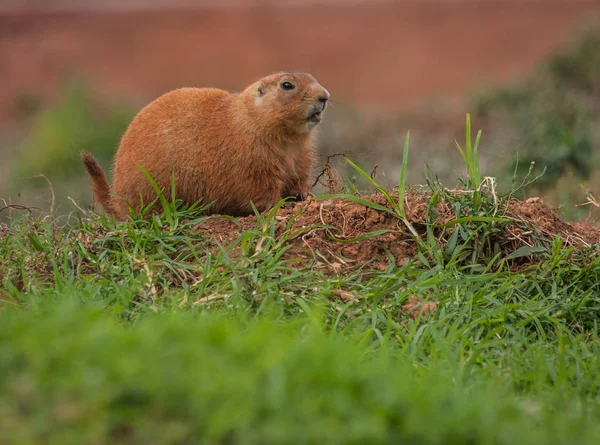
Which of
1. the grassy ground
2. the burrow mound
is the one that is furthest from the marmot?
the burrow mound

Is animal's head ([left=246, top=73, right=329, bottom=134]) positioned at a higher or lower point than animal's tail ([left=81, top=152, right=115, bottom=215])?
higher

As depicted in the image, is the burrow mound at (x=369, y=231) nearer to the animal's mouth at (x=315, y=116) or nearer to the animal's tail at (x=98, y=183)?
the animal's mouth at (x=315, y=116)

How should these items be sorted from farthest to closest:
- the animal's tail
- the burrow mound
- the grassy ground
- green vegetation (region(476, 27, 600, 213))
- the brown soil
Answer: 1. the brown soil
2. green vegetation (region(476, 27, 600, 213))
3. the animal's tail
4. the burrow mound
5. the grassy ground

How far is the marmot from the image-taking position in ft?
17.1

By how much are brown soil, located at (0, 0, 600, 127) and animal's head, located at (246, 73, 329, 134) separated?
1808cm

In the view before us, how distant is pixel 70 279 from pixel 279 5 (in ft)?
85.3

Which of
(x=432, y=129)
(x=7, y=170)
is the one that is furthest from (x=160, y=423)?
(x=7, y=170)

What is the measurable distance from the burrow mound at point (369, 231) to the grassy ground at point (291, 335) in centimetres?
3

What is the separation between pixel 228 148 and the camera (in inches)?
207

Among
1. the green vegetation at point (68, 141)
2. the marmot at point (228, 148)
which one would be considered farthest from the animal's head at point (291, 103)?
the green vegetation at point (68, 141)

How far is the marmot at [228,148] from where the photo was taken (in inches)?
205

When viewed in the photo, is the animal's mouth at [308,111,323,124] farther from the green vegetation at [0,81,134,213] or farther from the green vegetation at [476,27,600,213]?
the green vegetation at [0,81,134,213]

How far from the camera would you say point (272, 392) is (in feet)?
8.84

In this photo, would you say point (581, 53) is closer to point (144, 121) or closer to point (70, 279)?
point (144, 121)
